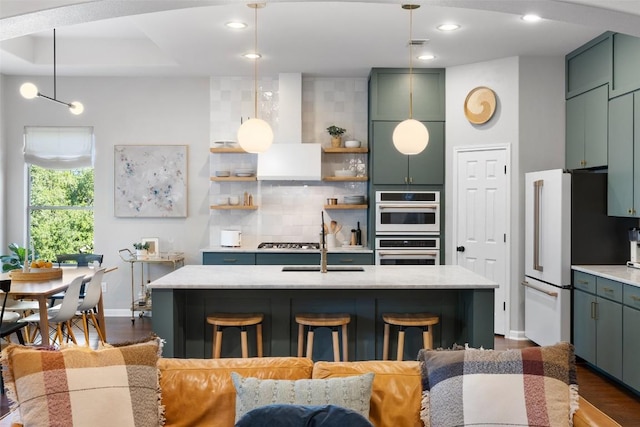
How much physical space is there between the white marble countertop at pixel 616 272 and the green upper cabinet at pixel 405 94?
2366 mm

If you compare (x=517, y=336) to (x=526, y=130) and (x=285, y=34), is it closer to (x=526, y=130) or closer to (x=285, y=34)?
(x=526, y=130)

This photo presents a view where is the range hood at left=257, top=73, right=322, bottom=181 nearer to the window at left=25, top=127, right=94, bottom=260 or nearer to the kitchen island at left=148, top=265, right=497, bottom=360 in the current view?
the window at left=25, top=127, right=94, bottom=260

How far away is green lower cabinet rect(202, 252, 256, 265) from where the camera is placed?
636 centimetres

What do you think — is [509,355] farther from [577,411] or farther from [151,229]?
[151,229]

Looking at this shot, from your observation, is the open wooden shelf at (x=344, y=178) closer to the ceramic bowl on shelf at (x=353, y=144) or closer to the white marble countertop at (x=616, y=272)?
the ceramic bowl on shelf at (x=353, y=144)

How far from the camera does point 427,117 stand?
21.1ft

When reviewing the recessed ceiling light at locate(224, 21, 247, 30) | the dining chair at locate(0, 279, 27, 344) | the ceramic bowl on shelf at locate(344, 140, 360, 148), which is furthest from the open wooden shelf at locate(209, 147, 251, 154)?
the dining chair at locate(0, 279, 27, 344)

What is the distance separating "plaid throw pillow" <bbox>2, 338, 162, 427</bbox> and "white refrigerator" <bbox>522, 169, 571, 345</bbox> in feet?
12.8

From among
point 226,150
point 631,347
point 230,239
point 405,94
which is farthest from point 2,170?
point 631,347

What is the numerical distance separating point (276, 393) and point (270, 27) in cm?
371

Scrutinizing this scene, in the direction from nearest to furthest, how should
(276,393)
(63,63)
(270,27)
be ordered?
(276,393) < (270,27) < (63,63)

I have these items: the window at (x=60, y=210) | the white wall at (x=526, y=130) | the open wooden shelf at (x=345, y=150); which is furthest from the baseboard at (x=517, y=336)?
the window at (x=60, y=210)

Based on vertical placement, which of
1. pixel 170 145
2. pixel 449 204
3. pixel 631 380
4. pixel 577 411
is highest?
pixel 170 145

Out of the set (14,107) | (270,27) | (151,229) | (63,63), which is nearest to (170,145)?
(151,229)
